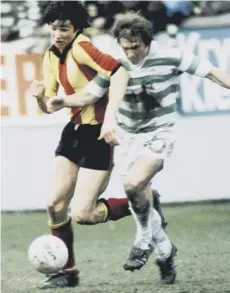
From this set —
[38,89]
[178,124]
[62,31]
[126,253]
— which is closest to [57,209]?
[38,89]

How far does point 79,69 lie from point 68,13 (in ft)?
1.20

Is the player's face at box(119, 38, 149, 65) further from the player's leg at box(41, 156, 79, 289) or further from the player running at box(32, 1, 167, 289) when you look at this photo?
the player's leg at box(41, 156, 79, 289)

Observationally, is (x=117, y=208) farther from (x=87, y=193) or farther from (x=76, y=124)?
(x=76, y=124)

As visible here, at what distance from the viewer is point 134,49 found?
596 centimetres

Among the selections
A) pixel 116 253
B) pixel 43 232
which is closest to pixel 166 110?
pixel 116 253

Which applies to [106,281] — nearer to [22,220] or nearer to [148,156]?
[148,156]

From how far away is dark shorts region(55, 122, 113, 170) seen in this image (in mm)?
6285

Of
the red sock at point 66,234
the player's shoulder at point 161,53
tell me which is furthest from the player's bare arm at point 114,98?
the red sock at point 66,234

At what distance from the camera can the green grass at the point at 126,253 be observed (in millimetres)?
6184

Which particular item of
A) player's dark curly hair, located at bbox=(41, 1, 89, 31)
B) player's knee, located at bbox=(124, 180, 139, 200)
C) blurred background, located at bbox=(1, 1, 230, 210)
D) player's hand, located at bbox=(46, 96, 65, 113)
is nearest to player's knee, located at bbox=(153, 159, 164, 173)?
player's knee, located at bbox=(124, 180, 139, 200)

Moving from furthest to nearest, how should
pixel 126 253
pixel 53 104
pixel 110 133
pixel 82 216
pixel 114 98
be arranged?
pixel 126 253, pixel 82 216, pixel 114 98, pixel 53 104, pixel 110 133

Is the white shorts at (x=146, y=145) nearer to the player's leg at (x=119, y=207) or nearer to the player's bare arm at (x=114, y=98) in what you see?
the player's leg at (x=119, y=207)

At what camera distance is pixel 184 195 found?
34.6 ft

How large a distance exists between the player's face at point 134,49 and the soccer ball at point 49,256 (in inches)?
51.6
